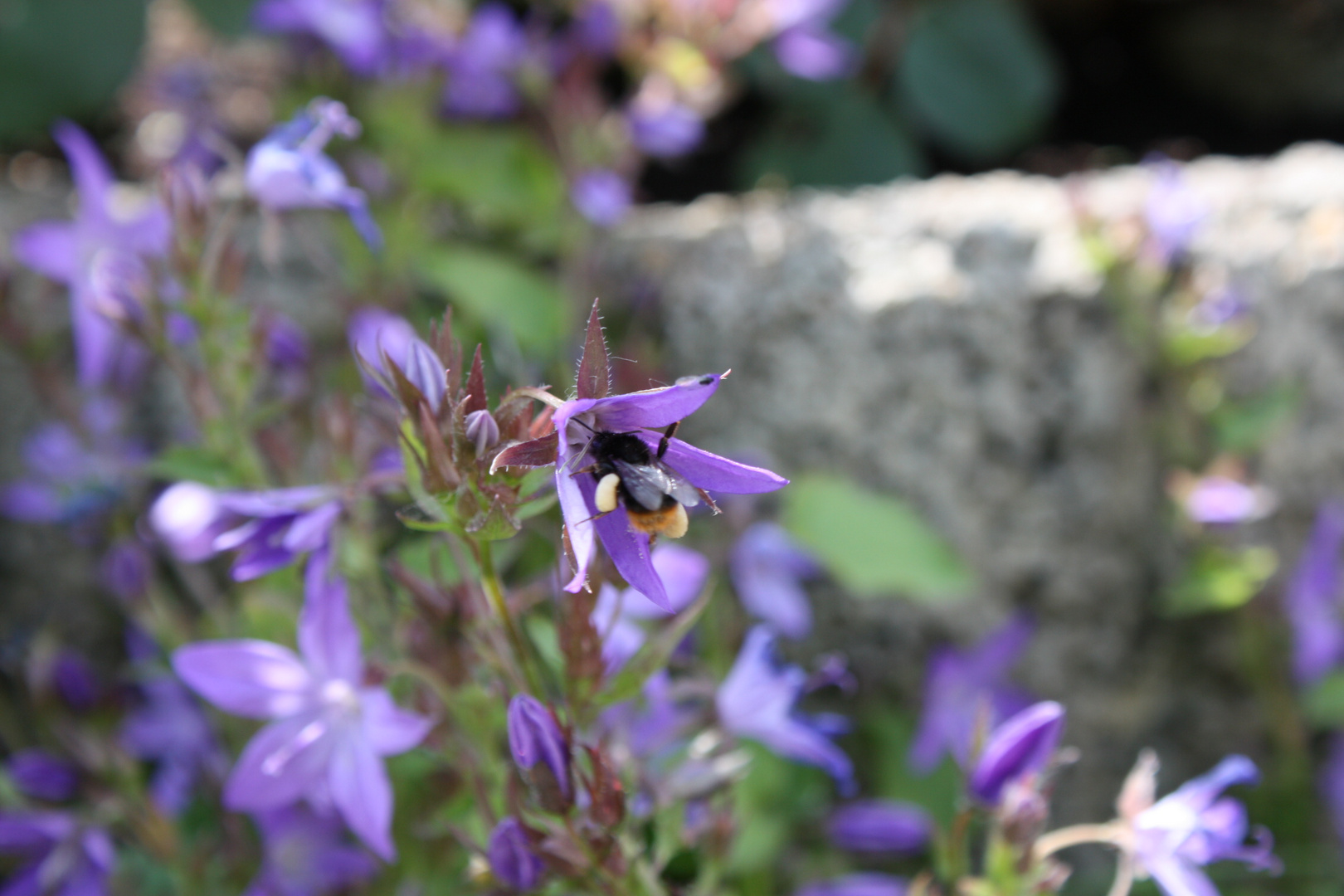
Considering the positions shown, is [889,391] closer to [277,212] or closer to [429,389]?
[277,212]

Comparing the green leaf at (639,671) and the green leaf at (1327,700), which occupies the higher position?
the green leaf at (639,671)

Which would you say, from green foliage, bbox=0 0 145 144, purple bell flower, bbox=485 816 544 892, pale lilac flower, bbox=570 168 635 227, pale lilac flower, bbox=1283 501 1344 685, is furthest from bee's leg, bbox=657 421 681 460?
green foliage, bbox=0 0 145 144

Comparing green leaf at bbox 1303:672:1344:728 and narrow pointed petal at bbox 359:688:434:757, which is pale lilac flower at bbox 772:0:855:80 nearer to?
green leaf at bbox 1303:672:1344:728

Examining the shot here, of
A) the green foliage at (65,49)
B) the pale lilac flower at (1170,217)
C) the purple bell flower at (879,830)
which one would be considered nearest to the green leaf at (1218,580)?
the pale lilac flower at (1170,217)

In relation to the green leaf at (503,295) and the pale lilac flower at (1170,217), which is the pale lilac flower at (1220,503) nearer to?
the pale lilac flower at (1170,217)

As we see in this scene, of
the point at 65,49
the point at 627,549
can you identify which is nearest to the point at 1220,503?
the point at 627,549

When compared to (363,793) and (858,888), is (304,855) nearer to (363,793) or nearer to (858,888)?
(363,793)

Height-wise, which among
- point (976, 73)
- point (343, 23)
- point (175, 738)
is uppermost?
point (343, 23)
